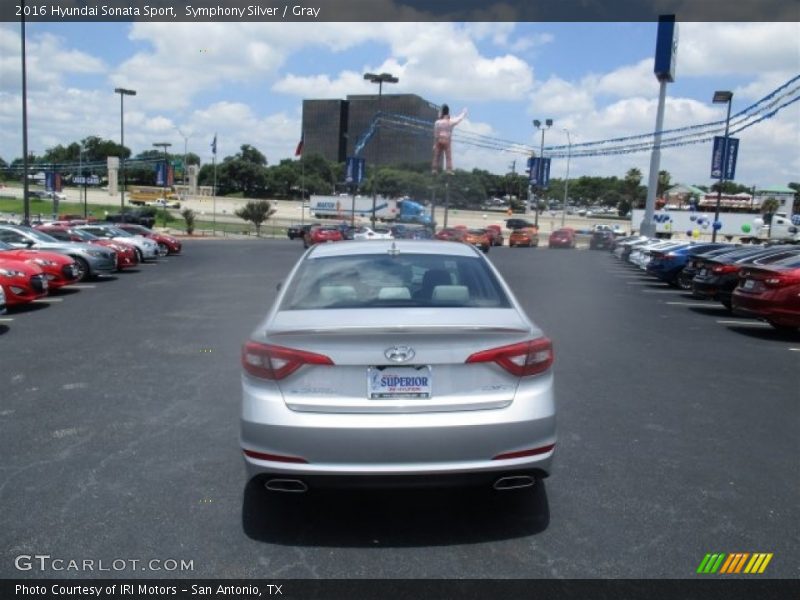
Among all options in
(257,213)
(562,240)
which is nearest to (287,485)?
(562,240)

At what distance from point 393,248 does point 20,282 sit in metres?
9.49

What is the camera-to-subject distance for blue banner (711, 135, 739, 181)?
3972cm

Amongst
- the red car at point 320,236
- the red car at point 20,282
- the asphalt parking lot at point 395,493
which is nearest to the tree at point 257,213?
the red car at point 320,236

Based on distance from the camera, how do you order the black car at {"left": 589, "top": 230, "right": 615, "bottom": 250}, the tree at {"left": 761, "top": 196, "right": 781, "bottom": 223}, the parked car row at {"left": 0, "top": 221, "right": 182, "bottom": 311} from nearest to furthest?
the parked car row at {"left": 0, "top": 221, "right": 182, "bottom": 311}
the black car at {"left": 589, "top": 230, "right": 615, "bottom": 250}
the tree at {"left": 761, "top": 196, "right": 781, "bottom": 223}

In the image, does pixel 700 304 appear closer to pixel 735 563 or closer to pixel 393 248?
pixel 393 248

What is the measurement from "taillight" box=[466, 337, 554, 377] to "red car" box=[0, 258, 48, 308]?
10.6 m

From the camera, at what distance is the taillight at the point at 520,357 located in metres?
3.64

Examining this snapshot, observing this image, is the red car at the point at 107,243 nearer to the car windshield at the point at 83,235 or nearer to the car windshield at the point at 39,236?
the car windshield at the point at 83,235

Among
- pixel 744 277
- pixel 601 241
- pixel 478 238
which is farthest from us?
pixel 601 241

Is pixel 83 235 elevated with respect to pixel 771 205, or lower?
lower

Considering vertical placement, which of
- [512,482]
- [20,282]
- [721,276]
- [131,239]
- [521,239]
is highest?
[721,276]

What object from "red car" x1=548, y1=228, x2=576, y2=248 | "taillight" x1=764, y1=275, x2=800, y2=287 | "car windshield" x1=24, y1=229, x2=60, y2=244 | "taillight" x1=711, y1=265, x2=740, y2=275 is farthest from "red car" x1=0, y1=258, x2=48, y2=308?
"red car" x1=548, y1=228, x2=576, y2=248

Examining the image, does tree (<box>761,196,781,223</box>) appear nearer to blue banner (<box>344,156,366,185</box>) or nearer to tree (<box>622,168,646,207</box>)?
tree (<box>622,168,646,207</box>)

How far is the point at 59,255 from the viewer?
1549 centimetres
